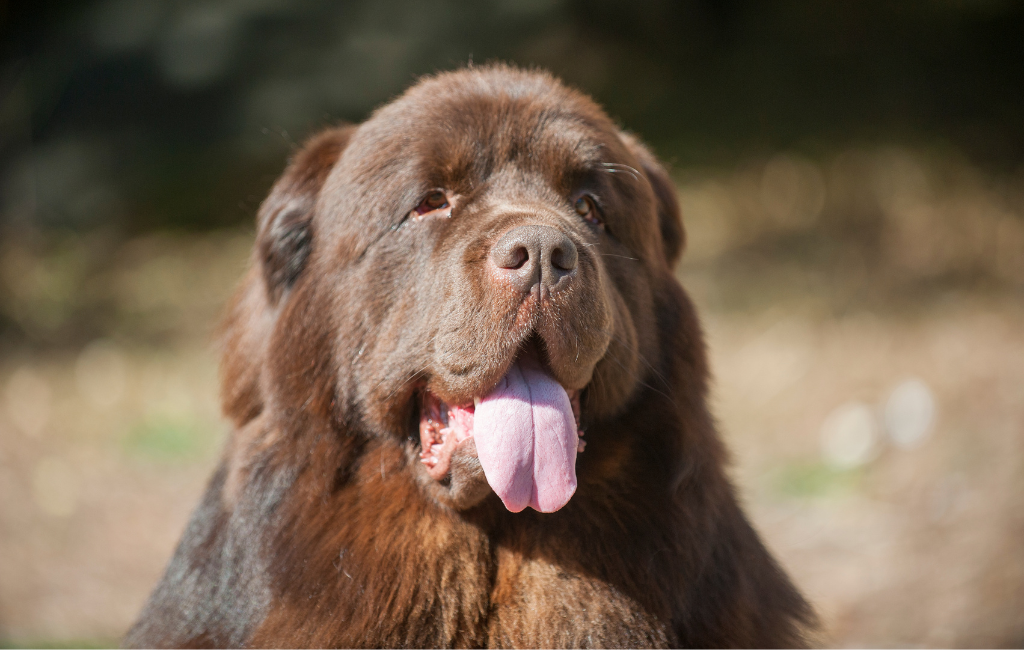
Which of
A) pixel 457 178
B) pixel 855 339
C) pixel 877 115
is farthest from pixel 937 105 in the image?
pixel 457 178

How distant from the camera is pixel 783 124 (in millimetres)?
10734

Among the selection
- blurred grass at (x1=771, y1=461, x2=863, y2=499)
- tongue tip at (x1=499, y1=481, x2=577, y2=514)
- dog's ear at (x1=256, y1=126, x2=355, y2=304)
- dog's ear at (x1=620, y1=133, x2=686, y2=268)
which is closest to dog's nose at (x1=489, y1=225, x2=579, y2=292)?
tongue tip at (x1=499, y1=481, x2=577, y2=514)

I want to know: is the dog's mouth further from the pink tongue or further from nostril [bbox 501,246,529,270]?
nostril [bbox 501,246,529,270]

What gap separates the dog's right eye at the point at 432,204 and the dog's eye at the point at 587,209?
0.44 metres

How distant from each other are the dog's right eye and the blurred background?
4124mm

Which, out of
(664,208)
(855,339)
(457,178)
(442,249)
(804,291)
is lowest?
(442,249)

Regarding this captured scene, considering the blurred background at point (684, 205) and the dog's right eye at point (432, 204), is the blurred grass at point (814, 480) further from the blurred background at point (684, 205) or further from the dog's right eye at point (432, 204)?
the dog's right eye at point (432, 204)

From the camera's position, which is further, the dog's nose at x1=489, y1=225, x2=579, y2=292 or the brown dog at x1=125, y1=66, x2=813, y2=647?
the brown dog at x1=125, y1=66, x2=813, y2=647

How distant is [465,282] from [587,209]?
64 cm

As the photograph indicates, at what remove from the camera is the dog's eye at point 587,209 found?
2957 millimetres

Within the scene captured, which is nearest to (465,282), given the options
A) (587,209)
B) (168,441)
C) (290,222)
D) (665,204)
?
(587,209)

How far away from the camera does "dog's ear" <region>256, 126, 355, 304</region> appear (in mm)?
3059

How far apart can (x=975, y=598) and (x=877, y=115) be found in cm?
708

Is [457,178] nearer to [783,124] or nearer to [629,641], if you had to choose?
[629,641]
